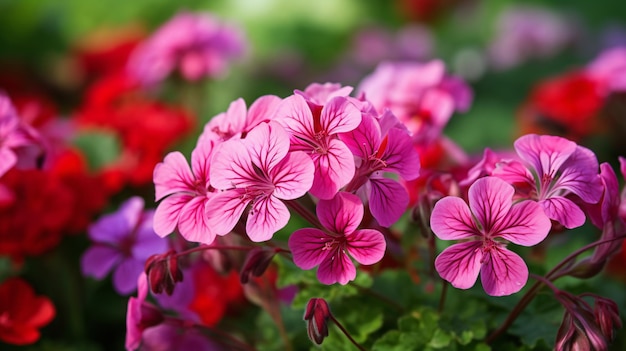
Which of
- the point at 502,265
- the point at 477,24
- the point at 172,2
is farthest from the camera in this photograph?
the point at 477,24

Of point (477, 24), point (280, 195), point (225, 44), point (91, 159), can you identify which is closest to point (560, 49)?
point (477, 24)

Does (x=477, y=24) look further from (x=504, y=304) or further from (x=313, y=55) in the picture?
(x=504, y=304)

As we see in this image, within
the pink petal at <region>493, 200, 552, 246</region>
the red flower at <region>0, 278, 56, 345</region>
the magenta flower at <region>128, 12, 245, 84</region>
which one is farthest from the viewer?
the magenta flower at <region>128, 12, 245, 84</region>

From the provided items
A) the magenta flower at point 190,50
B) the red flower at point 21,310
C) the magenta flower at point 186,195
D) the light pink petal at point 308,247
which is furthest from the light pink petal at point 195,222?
the magenta flower at point 190,50

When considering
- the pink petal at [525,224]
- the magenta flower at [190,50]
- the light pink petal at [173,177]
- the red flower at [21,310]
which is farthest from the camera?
the magenta flower at [190,50]

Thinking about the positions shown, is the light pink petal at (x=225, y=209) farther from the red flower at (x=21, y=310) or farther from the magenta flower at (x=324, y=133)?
the red flower at (x=21, y=310)

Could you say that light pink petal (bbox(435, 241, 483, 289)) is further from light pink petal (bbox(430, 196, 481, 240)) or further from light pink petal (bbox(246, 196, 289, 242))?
light pink petal (bbox(246, 196, 289, 242))

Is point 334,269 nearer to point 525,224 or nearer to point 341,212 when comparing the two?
point 341,212

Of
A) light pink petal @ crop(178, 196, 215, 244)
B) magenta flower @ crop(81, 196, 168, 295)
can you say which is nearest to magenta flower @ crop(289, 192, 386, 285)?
light pink petal @ crop(178, 196, 215, 244)
